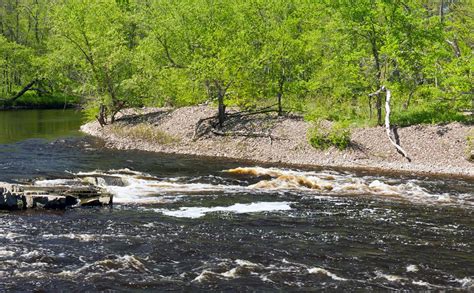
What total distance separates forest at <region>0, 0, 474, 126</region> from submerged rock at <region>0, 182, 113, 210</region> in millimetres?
19208

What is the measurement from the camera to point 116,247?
54.0ft

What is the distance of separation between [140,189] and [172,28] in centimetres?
2174

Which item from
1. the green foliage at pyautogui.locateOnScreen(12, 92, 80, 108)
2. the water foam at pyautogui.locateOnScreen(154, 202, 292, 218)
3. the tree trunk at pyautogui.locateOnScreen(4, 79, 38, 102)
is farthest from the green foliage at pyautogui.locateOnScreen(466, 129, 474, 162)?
the tree trunk at pyautogui.locateOnScreen(4, 79, 38, 102)

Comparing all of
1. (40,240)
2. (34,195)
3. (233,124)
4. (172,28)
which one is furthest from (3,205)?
(172,28)

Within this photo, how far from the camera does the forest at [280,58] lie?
37.7 m

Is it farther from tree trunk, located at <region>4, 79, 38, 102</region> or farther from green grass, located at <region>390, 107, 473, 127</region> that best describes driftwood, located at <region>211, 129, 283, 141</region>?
tree trunk, located at <region>4, 79, 38, 102</region>

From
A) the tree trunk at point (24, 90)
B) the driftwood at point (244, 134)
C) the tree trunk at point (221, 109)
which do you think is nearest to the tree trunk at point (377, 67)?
the driftwood at point (244, 134)

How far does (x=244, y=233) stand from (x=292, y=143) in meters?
19.1

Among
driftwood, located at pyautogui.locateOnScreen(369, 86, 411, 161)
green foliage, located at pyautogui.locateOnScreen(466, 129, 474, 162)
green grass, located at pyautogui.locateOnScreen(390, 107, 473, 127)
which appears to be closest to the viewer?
green foliage, located at pyautogui.locateOnScreen(466, 129, 474, 162)

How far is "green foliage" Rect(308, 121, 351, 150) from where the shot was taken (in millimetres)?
35094

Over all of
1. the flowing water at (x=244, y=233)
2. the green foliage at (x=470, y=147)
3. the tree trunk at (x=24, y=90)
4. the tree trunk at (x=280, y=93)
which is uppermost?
the tree trunk at (x=24, y=90)

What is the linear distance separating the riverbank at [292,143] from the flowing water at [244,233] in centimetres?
332

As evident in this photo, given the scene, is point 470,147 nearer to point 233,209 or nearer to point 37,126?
point 233,209

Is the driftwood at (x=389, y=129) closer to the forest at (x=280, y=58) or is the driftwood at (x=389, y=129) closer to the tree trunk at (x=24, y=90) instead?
the forest at (x=280, y=58)
